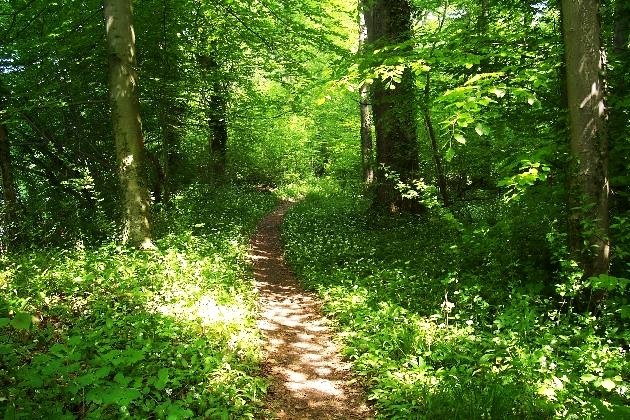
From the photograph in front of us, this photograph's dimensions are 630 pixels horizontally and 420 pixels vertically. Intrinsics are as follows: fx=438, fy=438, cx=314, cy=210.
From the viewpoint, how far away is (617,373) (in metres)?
4.76

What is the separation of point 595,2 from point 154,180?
15.0 m

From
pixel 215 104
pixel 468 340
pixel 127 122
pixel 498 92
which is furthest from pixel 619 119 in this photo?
pixel 215 104

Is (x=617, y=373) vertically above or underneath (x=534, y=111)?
underneath

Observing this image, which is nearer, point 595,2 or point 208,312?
point 595,2

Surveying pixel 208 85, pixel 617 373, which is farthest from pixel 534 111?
pixel 208 85

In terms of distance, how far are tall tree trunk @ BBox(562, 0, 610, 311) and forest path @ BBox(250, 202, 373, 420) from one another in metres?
3.52

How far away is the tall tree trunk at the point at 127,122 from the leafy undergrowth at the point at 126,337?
0.64m

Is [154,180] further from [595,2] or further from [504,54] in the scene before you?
[595,2]

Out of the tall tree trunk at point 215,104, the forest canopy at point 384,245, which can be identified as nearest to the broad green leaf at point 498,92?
the forest canopy at point 384,245

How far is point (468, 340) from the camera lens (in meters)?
5.90

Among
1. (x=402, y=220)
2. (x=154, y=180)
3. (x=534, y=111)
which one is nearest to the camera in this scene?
(x=534, y=111)

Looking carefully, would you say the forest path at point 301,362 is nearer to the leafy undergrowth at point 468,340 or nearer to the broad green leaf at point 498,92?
the leafy undergrowth at point 468,340

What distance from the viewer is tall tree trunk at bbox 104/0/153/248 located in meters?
8.23

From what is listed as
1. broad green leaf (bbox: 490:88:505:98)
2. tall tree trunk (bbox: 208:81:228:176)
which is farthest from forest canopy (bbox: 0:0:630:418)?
tall tree trunk (bbox: 208:81:228:176)
